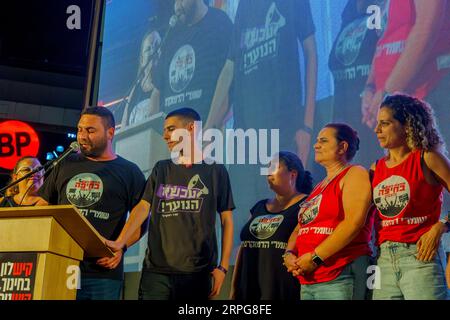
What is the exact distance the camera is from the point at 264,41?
139 inches

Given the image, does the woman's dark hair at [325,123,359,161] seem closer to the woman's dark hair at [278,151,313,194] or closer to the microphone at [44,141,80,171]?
the woman's dark hair at [278,151,313,194]

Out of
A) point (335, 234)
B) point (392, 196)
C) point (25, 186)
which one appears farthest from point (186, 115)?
point (25, 186)

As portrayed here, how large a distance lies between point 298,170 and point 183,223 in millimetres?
701

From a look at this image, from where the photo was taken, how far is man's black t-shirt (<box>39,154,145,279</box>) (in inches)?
111

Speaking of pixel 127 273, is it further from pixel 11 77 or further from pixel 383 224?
pixel 11 77

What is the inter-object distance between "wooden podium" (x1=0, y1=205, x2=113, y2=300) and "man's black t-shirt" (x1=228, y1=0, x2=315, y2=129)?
5.00ft

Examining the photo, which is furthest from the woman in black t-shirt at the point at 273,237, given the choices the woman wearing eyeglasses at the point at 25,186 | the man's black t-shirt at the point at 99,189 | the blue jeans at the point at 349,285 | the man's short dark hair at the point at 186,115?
the woman wearing eyeglasses at the point at 25,186

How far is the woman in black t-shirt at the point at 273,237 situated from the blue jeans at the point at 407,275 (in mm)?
550

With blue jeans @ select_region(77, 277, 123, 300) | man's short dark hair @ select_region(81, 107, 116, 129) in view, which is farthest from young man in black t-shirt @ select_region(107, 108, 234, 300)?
man's short dark hair @ select_region(81, 107, 116, 129)

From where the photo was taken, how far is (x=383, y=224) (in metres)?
2.37

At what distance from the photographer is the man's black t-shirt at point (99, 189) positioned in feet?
9.27

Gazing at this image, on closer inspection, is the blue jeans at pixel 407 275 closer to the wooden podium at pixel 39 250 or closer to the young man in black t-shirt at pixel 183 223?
the young man in black t-shirt at pixel 183 223

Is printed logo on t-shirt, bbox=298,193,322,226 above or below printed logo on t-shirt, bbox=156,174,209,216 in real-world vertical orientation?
below

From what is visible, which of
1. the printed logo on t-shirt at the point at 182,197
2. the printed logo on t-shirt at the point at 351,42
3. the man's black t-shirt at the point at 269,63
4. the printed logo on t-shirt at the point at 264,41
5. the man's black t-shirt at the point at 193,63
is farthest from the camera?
the man's black t-shirt at the point at 193,63
